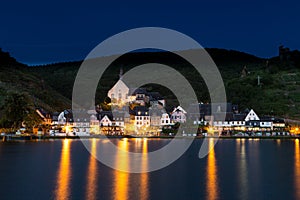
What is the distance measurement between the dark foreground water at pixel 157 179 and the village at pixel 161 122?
31.7 metres

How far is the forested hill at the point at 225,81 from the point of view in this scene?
276 ft

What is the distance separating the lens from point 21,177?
28750 mm

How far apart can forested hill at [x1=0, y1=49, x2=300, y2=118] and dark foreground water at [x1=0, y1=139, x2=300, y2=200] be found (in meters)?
45.1

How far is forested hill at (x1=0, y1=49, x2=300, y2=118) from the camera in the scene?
8425 cm

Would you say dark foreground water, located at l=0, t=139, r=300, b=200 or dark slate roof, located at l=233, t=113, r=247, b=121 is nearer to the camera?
dark foreground water, located at l=0, t=139, r=300, b=200

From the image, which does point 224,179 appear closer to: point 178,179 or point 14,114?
point 178,179

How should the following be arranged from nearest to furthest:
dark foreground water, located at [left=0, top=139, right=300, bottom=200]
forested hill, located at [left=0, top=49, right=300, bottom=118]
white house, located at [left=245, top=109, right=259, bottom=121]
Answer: dark foreground water, located at [left=0, top=139, right=300, bottom=200]
white house, located at [left=245, top=109, right=259, bottom=121]
forested hill, located at [left=0, top=49, right=300, bottom=118]

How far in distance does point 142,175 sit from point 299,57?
328 feet

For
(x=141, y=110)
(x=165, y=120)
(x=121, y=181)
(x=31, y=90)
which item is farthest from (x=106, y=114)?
(x=121, y=181)

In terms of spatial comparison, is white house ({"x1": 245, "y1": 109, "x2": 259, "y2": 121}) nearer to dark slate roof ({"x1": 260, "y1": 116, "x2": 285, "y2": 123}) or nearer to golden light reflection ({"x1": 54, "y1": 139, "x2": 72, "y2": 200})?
dark slate roof ({"x1": 260, "y1": 116, "x2": 285, "y2": 123})

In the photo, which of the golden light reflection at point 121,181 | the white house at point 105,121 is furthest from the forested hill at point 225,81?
the golden light reflection at point 121,181

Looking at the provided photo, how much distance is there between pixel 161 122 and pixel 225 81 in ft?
139

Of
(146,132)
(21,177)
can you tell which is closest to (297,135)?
(146,132)

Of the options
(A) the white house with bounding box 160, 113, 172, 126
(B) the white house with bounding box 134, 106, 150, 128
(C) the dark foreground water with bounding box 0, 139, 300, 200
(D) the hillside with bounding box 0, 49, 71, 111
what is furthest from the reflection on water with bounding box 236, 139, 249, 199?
(D) the hillside with bounding box 0, 49, 71, 111
